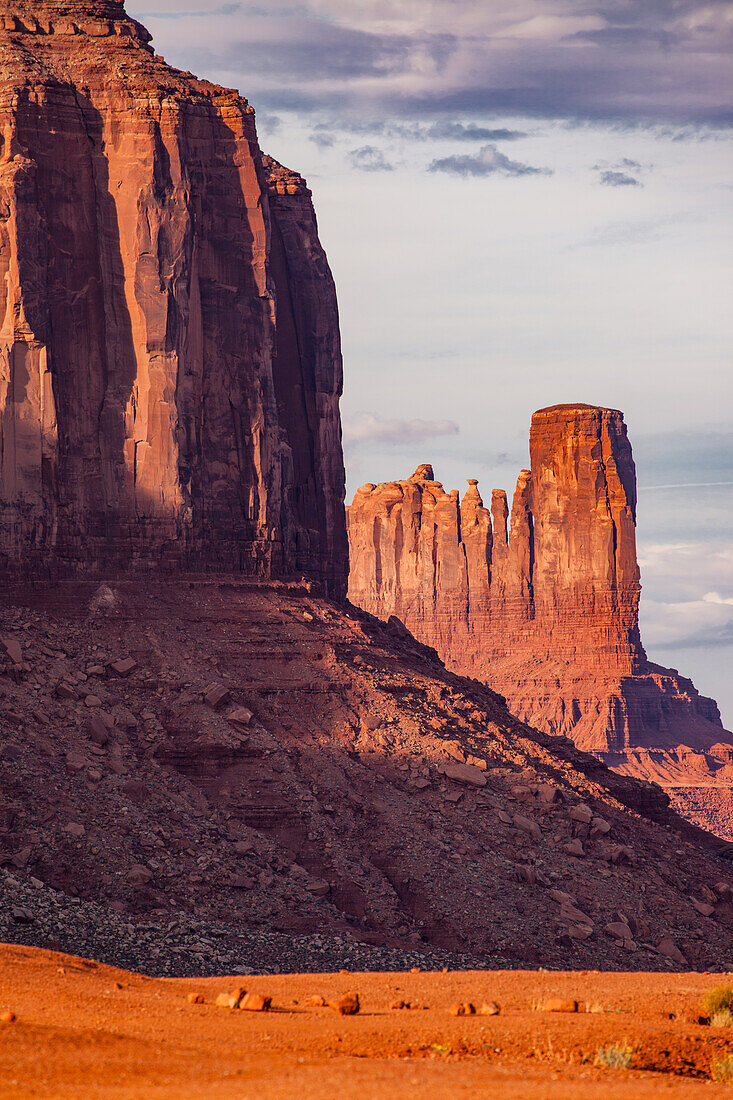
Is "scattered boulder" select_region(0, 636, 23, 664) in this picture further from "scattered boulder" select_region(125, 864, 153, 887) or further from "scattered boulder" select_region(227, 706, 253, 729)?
"scattered boulder" select_region(125, 864, 153, 887)

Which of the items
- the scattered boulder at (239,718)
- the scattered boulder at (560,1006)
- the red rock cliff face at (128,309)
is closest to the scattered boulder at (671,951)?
the scattered boulder at (239,718)

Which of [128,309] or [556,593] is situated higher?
[128,309]

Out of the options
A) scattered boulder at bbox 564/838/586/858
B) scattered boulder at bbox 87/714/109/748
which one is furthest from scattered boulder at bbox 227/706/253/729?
scattered boulder at bbox 564/838/586/858

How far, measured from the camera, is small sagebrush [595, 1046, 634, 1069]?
60.2 feet

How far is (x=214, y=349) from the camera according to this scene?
166 ft

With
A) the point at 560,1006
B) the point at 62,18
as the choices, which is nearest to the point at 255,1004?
the point at 560,1006

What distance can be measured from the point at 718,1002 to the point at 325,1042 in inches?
284

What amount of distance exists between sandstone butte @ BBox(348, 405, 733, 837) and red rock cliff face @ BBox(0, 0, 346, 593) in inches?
2573

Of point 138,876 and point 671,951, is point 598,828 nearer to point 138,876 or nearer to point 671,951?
point 671,951

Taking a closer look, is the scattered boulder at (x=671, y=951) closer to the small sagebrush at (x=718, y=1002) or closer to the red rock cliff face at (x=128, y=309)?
the small sagebrush at (x=718, y=1002)

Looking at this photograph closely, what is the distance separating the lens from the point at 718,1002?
2356 centimetres

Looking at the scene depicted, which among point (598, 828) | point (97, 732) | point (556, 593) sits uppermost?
point (556, 593)

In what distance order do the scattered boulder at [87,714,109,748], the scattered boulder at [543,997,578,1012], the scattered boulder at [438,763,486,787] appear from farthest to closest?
the scattered boulder at [438,763,486,787] < the scattered boulder at [87,714,109,748] < the scattered boulder at [543,997,578,1012]

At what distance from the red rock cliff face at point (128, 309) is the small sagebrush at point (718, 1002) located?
2713 centimetres
